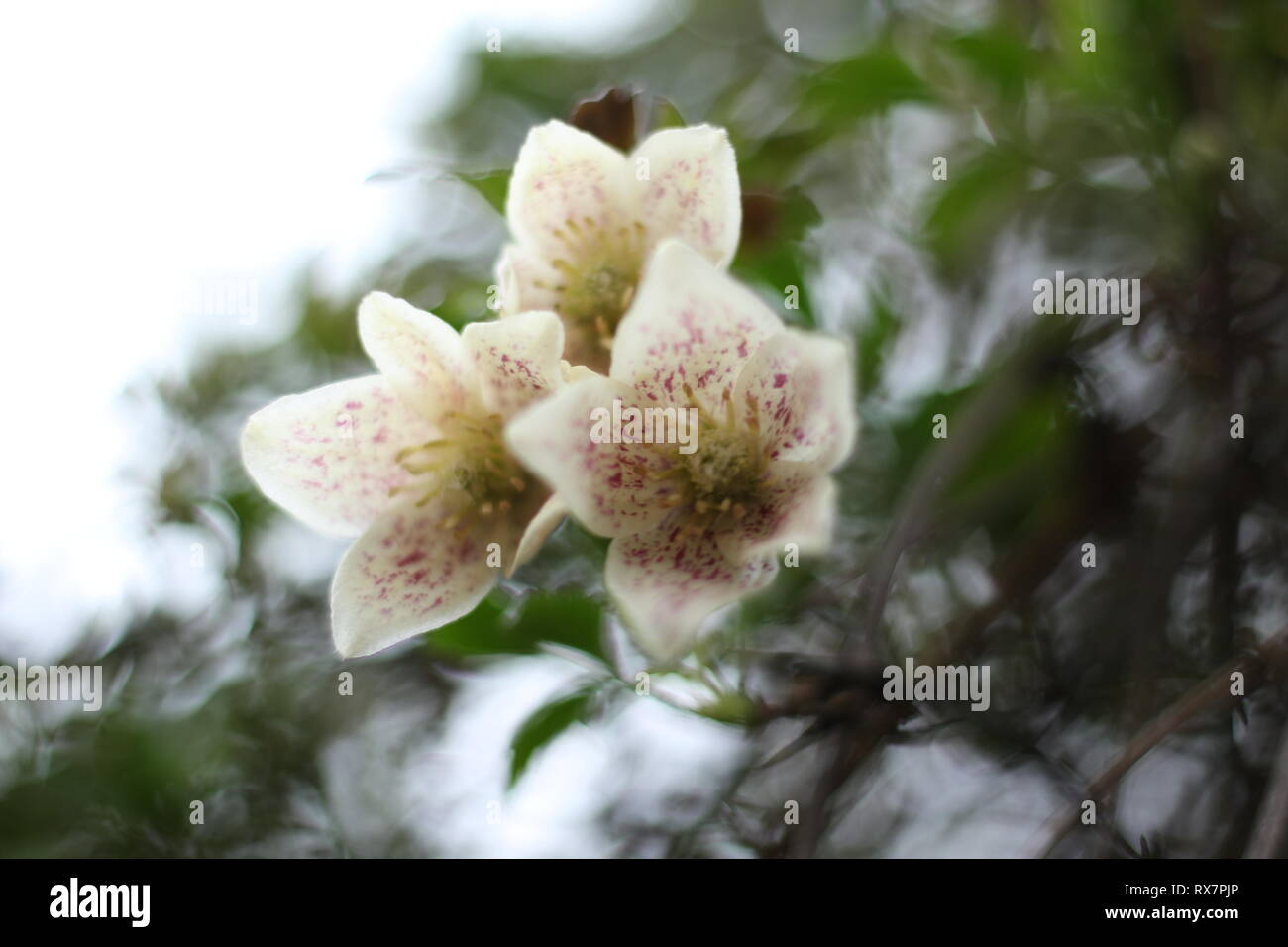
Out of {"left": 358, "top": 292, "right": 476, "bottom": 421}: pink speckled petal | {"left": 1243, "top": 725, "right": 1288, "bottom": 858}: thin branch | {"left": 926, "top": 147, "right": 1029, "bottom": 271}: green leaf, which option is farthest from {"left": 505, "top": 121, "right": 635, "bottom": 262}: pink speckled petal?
{"left": 1243, "top": 725, "right": 1288, "bottom": 858}: thin branch

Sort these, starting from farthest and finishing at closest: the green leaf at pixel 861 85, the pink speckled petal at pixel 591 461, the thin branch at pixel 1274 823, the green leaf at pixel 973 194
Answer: the green leaf at pixel 973 194 → the green leaf at pixel 861 85 → the thin branch at pixel 1274 823 → the pink speckled petal at pixel 591 461

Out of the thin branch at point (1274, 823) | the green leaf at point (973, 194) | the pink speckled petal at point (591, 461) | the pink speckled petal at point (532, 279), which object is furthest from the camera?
the green leaf at point (973, 194)

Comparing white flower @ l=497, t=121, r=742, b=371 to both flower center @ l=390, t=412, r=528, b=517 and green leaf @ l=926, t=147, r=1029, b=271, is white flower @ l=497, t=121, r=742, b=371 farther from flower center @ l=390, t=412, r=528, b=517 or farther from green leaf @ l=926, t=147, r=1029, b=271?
green leaf @ l=926, t=147, r=1029, b=271

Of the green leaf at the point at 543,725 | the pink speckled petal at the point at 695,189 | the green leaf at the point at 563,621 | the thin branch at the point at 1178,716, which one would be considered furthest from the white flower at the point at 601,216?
the thin branch at the point at 1178,716

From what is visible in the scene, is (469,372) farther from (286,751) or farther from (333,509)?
(286,751)

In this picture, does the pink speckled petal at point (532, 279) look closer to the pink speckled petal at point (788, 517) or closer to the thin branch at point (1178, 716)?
the pink speckled petal at point (788, 517)

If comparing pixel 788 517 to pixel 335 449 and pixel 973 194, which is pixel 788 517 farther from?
pixel 973 194
